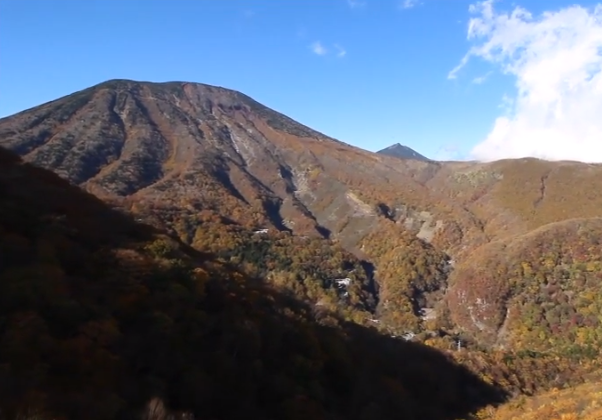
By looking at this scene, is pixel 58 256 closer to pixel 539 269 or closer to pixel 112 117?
pixel 539 269

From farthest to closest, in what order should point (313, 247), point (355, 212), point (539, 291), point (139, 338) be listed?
point (355, 212)
point (313, 247)
point (539, 291)
point (139, 338)

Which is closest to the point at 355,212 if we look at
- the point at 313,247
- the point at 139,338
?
the point at 313,247

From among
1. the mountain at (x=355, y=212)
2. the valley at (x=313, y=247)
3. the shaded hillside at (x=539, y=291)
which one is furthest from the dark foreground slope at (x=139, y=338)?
the shaded hillside at (x=539, y=291)

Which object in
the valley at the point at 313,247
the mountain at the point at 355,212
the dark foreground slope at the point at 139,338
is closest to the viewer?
the dark foreground slope at the point at 139,338

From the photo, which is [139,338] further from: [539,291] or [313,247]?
[313,247]

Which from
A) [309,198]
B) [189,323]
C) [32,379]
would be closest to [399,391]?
[189,323]

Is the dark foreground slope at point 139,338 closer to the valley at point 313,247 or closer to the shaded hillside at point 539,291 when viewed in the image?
the valley at point 313,247

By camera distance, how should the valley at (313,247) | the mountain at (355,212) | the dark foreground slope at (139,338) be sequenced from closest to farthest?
the dark foreground slope at (139,338) < the valley at (313,247) < the mountain at (355,212)
